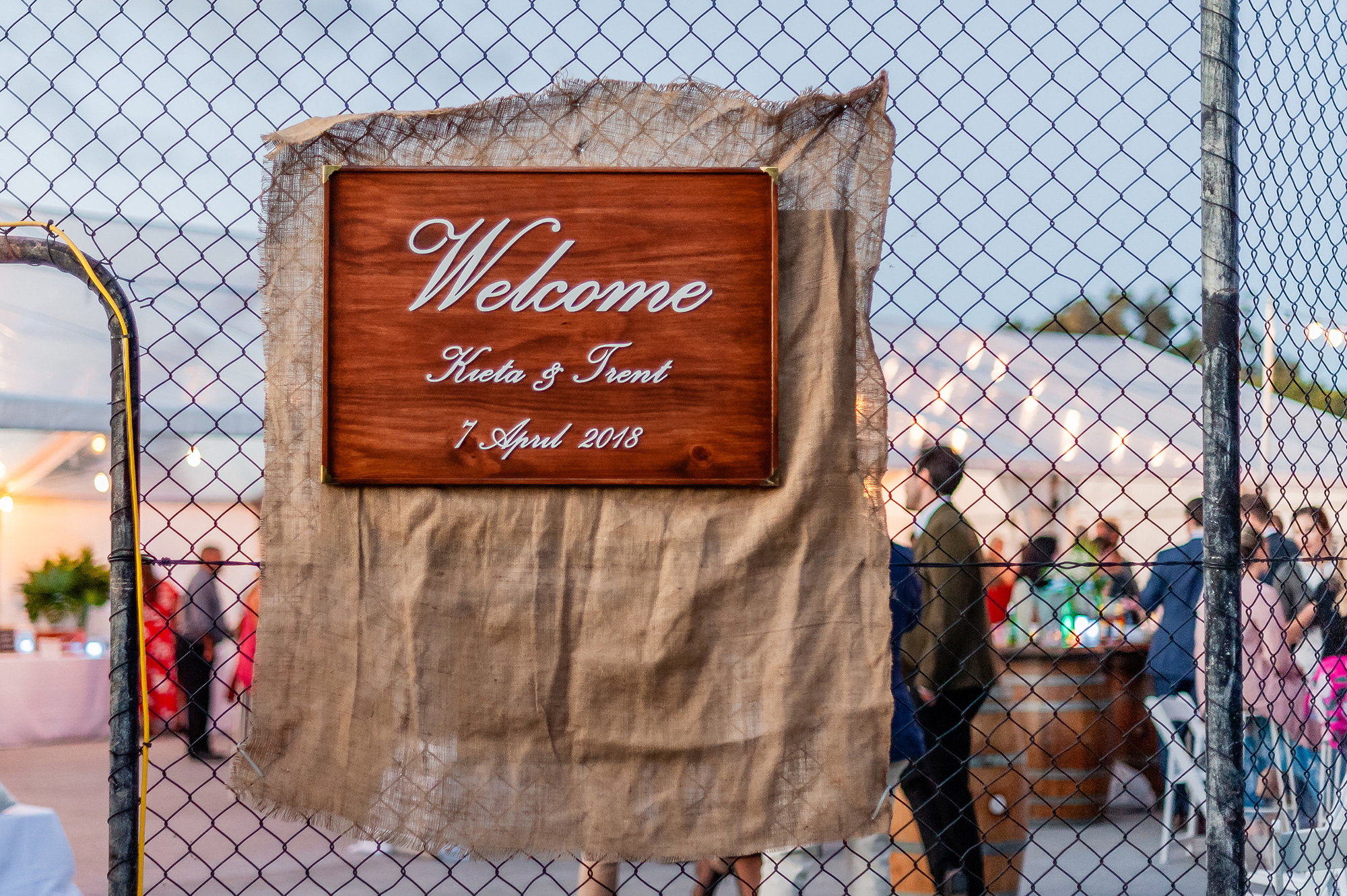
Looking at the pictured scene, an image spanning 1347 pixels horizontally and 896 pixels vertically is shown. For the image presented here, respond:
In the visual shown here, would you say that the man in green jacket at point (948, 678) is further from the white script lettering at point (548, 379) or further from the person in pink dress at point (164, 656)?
the person in pink dress at point (164, 656)

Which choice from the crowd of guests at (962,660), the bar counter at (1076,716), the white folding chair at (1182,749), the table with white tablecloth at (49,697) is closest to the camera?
the crowd of guests at (962,660)

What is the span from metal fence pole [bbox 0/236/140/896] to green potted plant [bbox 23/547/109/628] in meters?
6.73

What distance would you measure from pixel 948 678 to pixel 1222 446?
5.89ft

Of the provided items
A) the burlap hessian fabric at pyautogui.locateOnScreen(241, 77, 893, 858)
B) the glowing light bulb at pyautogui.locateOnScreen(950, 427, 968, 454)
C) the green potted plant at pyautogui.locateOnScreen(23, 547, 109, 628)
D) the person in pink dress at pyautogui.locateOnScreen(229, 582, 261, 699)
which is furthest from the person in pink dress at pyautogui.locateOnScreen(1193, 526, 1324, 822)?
the green potted plant at pyautogui.locateOnScreen(23, 547, 109, 628)

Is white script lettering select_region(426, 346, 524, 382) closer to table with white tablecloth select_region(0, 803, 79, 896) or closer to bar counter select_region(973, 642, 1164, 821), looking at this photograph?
table with white tablecloth select_region(0, 803, 79, 896)

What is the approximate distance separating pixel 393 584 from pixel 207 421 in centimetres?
567

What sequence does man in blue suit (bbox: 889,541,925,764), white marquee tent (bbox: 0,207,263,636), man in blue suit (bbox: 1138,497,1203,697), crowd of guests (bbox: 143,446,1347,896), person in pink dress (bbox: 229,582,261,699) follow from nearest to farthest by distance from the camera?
crowd of guests (bbox: 143,446,1347,896), man in blue suit (bbox: 889,541,925,764), man in blue suit (bbox: 1138,497,1203,697), person in pink dress (bbox: 229,582,261,699), white marquee tent (bbox: 0,207,263,636)

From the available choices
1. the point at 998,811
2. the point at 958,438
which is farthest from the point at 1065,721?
the point at 958,438

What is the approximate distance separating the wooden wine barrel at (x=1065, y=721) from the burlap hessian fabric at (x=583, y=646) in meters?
2.64

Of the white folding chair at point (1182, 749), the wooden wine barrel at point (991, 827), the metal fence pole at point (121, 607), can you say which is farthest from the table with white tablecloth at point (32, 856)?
the white folding chair at point (1182, 749)

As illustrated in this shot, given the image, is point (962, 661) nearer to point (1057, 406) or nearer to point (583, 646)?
point (583, 646)

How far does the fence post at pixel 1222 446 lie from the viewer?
1821 mm

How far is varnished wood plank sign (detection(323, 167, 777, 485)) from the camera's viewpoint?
180 centimetres

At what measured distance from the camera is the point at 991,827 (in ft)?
10.9
